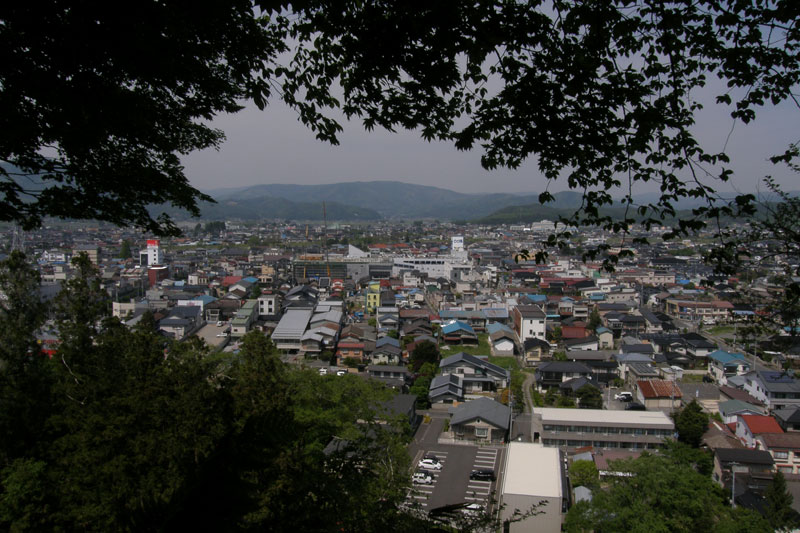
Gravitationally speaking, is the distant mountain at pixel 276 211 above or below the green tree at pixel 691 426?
above

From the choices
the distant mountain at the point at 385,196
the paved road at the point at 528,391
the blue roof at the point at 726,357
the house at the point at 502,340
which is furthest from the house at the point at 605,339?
the distant mountain at the point at 385,196

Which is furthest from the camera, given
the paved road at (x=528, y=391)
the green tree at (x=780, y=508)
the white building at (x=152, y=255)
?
the white building at (x=152, y=255)

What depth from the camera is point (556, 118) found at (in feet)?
4.27

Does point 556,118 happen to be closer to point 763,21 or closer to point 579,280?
point 763,21

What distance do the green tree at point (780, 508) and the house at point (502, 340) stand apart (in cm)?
615

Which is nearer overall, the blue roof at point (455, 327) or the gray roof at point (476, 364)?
the gray roof at point (476, 364)

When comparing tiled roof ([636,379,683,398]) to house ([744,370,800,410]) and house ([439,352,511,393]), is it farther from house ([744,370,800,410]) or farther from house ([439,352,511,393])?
house ([439,352,511,393])

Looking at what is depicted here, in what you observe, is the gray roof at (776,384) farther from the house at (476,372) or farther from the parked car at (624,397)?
the house at (476,372)

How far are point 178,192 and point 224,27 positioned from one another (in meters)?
0.59

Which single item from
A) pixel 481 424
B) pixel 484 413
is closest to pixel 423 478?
pixel 481 424

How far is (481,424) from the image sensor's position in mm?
6680

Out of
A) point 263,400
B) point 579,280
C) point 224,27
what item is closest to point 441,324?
point 579,280

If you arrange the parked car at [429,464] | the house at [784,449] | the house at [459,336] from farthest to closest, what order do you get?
the house at [459,336], the house at [784,449], the parked car at [429,464]

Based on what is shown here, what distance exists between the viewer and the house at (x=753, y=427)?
6297 millimetres
